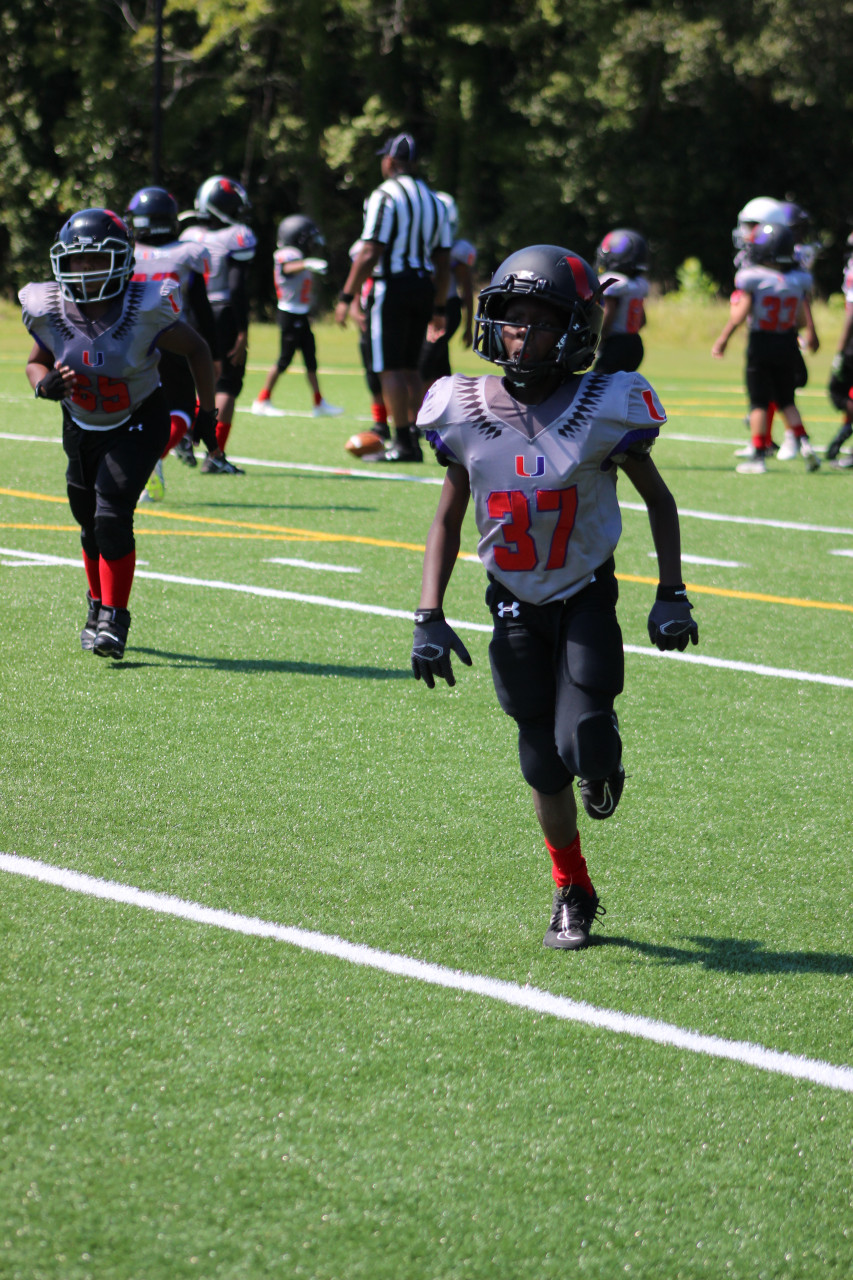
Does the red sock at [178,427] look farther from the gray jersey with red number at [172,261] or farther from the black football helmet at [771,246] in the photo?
the black football helmet at [771,246]

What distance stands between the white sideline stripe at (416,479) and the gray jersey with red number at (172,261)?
2279 mm

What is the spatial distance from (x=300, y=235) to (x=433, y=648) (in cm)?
1495

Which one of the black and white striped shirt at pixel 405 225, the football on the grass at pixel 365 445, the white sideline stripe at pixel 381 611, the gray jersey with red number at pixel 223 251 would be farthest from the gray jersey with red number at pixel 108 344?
the football on the grass at pixel 365 445

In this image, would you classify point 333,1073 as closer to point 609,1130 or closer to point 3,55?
point 609,1130

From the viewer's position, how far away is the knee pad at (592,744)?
12.0ft

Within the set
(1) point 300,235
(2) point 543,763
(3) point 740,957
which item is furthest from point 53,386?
(1) point 300,235

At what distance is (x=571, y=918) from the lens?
385 centimetres

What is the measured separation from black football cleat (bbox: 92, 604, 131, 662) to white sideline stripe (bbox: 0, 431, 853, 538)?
153 inches

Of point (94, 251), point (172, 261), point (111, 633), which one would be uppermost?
point (94, 251)

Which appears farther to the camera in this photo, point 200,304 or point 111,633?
point 200,304

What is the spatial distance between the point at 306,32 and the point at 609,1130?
45824 millimetres

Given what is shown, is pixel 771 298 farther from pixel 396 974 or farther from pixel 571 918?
pixel 396 974

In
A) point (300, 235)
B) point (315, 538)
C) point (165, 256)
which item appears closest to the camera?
point (315, 538)

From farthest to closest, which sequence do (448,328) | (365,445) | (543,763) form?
(448,328) → (365,445) → (543,763)
